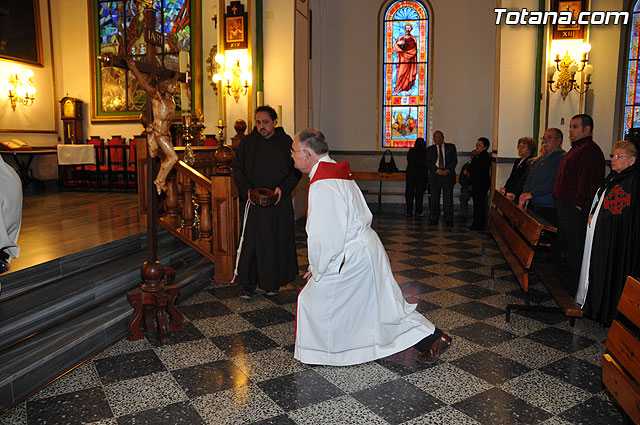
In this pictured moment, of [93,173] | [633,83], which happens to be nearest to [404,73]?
[633,83]

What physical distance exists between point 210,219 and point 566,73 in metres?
6.30

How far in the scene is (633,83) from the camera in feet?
34.2

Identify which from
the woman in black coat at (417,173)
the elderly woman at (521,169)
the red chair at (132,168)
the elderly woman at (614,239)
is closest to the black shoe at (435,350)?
the elderly woman at (614,239)

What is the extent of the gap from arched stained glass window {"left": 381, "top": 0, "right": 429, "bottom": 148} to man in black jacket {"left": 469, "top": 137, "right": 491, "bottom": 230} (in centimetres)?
299

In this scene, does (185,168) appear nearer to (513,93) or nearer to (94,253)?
(94,253)

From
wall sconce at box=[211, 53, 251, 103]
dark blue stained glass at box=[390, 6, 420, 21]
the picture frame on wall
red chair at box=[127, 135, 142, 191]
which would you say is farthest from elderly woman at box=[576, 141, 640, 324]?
dark blue stained glass at box=[390, 6, 420, 21]

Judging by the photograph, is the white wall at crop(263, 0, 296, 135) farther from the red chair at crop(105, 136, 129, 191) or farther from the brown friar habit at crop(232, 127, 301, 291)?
the brown friar habit at crop(232, 127, 301, 291)

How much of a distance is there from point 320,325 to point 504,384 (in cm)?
117

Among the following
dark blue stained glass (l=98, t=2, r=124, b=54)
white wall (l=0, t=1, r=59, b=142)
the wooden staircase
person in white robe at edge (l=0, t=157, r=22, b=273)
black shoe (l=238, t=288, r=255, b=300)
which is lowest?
black shoe (l=238, t=288, r=255, b=300)

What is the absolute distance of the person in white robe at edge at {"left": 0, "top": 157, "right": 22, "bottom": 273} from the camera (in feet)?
10.7

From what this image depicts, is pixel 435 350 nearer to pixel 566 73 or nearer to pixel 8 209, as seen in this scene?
pixel 8 209

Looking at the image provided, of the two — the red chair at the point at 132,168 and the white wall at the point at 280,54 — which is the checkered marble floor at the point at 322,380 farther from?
the red chair at the point at 132,168

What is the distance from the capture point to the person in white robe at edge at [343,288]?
3.01m

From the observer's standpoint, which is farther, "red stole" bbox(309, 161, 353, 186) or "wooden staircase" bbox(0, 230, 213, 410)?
"red stole" bbox(309, 161, 353, 186)
